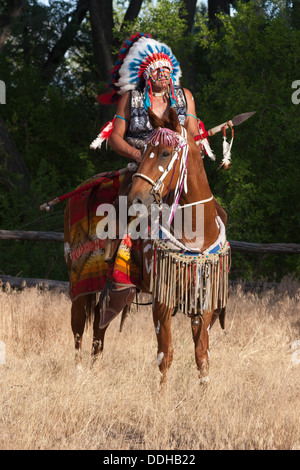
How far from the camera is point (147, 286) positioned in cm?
481

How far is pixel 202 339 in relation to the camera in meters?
4.62

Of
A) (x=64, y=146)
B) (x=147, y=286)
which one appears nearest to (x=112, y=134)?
(x=147, y=286)

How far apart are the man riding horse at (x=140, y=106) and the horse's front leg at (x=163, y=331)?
1.22 ft

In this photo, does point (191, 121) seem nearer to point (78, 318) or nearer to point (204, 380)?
point (204, 380)

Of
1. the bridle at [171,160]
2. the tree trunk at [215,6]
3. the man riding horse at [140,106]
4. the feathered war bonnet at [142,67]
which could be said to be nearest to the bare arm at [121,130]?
the man riding horse at [140,106]

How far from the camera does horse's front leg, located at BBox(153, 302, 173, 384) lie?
180 inches

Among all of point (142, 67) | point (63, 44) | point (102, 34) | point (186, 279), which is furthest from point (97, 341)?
point (63, 44)

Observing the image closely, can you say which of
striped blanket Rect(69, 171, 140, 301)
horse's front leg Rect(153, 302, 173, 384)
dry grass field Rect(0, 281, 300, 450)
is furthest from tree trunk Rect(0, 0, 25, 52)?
horse's front leg Rect(153, 302, 173, 384)

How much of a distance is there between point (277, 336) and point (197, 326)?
6.62 ft

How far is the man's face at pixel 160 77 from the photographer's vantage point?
4.87 m

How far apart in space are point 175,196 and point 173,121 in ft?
1.67

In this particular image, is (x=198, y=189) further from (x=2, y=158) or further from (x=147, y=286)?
(x=2, y=158)

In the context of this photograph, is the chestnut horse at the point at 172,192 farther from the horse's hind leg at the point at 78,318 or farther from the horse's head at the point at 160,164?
the horse's hind leg at the point at 78,318

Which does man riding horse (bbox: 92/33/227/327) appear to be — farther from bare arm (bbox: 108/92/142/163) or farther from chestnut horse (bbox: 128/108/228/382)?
chestnut horse (bbox: 128/108/228/382)
